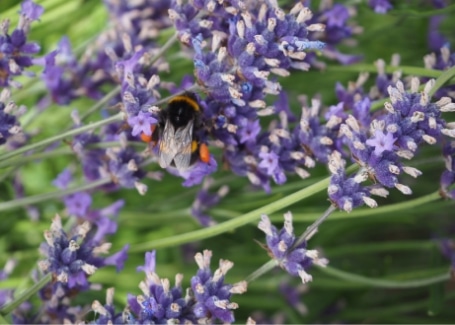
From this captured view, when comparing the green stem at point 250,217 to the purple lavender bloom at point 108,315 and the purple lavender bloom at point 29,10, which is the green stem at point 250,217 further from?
the purple lavender bloom at point 29,10

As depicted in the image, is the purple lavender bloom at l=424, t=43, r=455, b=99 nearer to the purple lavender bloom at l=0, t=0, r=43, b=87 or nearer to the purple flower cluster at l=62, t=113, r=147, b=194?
the purple flower cluster at l=62, t=113, r=147, b=194

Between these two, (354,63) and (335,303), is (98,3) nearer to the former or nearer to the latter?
(354,63)

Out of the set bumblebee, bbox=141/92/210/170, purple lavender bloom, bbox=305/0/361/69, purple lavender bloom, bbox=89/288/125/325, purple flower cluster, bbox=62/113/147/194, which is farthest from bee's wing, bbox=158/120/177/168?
purple lavender bloom, bbox=305/0/361/69

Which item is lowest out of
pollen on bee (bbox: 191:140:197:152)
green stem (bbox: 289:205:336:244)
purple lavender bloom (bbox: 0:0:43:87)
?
green stem (bbox: 289:205:336:244)

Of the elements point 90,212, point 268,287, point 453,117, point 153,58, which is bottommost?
point 268,287

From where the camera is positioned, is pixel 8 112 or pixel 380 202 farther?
pixel 380 202

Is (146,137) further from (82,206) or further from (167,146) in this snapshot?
(82,206)

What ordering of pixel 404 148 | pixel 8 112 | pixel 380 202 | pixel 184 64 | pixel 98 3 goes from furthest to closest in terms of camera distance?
pixel 380 202 → pixel 98 3 → pixel 184 64 → pixel 8 112 → pixel 404 148

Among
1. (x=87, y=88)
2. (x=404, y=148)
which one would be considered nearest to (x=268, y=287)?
(x=87, y=88)
